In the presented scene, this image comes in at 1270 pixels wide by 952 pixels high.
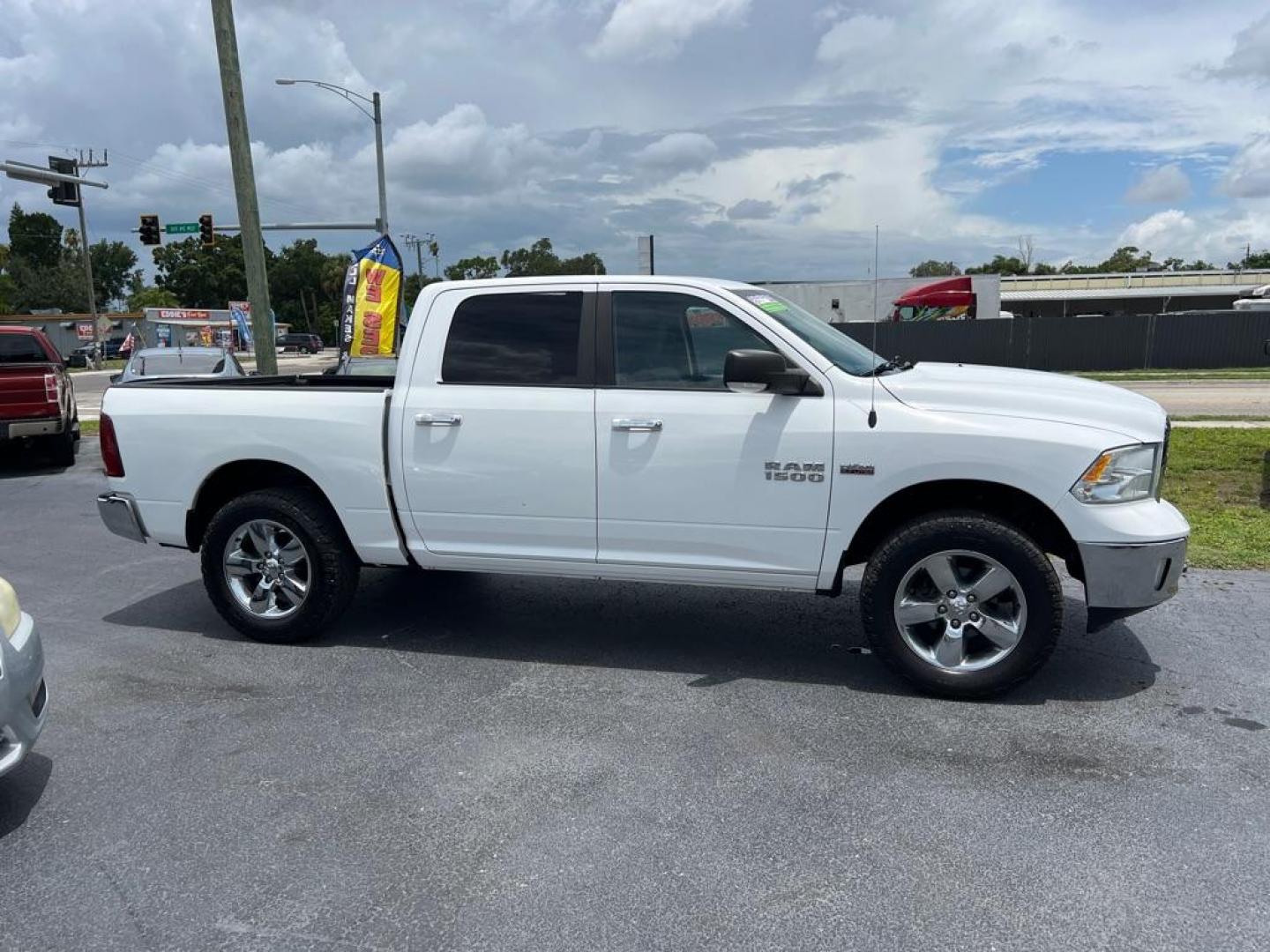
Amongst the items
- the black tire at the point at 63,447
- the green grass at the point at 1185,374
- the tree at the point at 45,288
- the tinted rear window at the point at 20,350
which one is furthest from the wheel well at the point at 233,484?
the tree at the point at 45,288

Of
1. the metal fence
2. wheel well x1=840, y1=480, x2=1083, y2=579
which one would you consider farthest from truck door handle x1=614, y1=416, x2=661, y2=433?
the metal fence

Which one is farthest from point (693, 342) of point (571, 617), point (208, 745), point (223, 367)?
point (223, 367)

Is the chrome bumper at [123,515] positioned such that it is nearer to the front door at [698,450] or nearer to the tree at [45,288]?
the front door at [698,450]

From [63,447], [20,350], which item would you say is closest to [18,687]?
[63,447]

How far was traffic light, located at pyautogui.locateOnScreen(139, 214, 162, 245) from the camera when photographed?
100.0 ft

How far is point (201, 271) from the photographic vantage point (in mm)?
101625

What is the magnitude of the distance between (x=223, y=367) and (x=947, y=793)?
532 inches

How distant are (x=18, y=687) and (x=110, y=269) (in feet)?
446

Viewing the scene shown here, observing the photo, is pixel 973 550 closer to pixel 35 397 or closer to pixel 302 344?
pixel 35 397

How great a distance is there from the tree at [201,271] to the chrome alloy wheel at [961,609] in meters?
108

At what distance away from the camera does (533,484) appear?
4.95m

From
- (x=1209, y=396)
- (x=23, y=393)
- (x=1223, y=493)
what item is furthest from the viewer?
(x=1209, y=396)

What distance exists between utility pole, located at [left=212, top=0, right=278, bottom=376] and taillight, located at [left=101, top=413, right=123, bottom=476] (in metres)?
7.78

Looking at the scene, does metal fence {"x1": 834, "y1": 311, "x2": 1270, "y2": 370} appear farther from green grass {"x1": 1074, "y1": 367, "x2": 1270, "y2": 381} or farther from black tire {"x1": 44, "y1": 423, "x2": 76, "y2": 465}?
black tire {"x1": 44, "y1": 423, "x2": 76, "y2": 465}
